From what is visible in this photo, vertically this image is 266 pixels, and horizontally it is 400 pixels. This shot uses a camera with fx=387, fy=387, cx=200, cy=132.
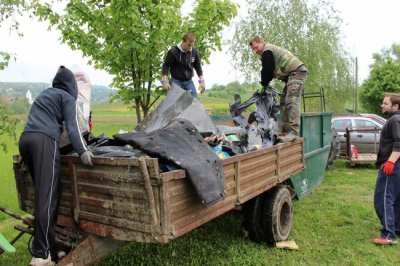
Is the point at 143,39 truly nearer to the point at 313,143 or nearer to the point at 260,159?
the point at 260,159

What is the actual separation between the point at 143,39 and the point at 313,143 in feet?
11.3

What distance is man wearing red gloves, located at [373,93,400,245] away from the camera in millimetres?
4914

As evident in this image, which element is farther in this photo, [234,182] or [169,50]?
[169,50]

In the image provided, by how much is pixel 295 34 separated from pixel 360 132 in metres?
6.06

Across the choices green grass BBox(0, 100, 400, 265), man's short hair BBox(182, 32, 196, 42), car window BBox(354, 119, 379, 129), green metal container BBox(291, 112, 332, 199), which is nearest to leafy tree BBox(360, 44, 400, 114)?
car window BBox(354, 119, 379, 129)

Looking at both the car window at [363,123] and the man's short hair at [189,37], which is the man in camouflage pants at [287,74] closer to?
the man's short hair at [189,37]

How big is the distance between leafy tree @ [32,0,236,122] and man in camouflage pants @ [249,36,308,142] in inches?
36.5

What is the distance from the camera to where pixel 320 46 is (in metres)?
16.6

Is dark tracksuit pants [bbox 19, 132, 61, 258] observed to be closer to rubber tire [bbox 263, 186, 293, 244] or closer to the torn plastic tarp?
the torn plastic tarp

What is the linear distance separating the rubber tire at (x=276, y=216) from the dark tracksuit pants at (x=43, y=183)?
8.18ft

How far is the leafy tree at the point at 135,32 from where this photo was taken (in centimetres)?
528

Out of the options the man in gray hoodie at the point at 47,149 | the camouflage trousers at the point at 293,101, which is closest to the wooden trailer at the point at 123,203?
the man in gray hoodie at the point at 47,149

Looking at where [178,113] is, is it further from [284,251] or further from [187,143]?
[284,251]

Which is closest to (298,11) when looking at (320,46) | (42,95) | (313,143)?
(320,46)
